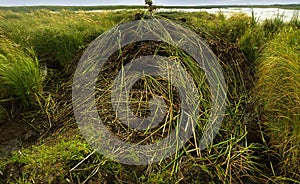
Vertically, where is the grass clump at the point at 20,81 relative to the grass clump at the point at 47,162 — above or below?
above

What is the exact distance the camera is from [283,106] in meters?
2.14

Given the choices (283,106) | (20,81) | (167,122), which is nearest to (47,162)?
(167,122)

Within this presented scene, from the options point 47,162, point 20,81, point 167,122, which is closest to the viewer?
point 47,162

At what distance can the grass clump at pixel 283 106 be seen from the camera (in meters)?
1.99

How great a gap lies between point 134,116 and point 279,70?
1.02m

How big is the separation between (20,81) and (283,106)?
6.16ft

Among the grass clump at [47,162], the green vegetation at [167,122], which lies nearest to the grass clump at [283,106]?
the green vegetation at [167,122]

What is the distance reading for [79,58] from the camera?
3201 mm

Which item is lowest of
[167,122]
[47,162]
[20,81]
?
[47,162]

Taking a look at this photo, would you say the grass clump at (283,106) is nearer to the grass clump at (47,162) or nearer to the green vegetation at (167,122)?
the green vegetation at (167,122)

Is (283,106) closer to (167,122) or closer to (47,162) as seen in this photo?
(167,122)

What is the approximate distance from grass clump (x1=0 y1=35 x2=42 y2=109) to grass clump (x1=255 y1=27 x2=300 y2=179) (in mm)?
1701

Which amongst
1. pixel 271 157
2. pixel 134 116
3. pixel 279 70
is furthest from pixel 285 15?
pixel 134 116

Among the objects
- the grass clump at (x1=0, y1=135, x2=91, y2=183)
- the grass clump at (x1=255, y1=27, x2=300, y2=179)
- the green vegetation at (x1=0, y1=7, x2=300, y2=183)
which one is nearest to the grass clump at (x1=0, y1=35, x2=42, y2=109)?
the green vegetation at (x1=0, y1=7, x2=300, y2=183)
